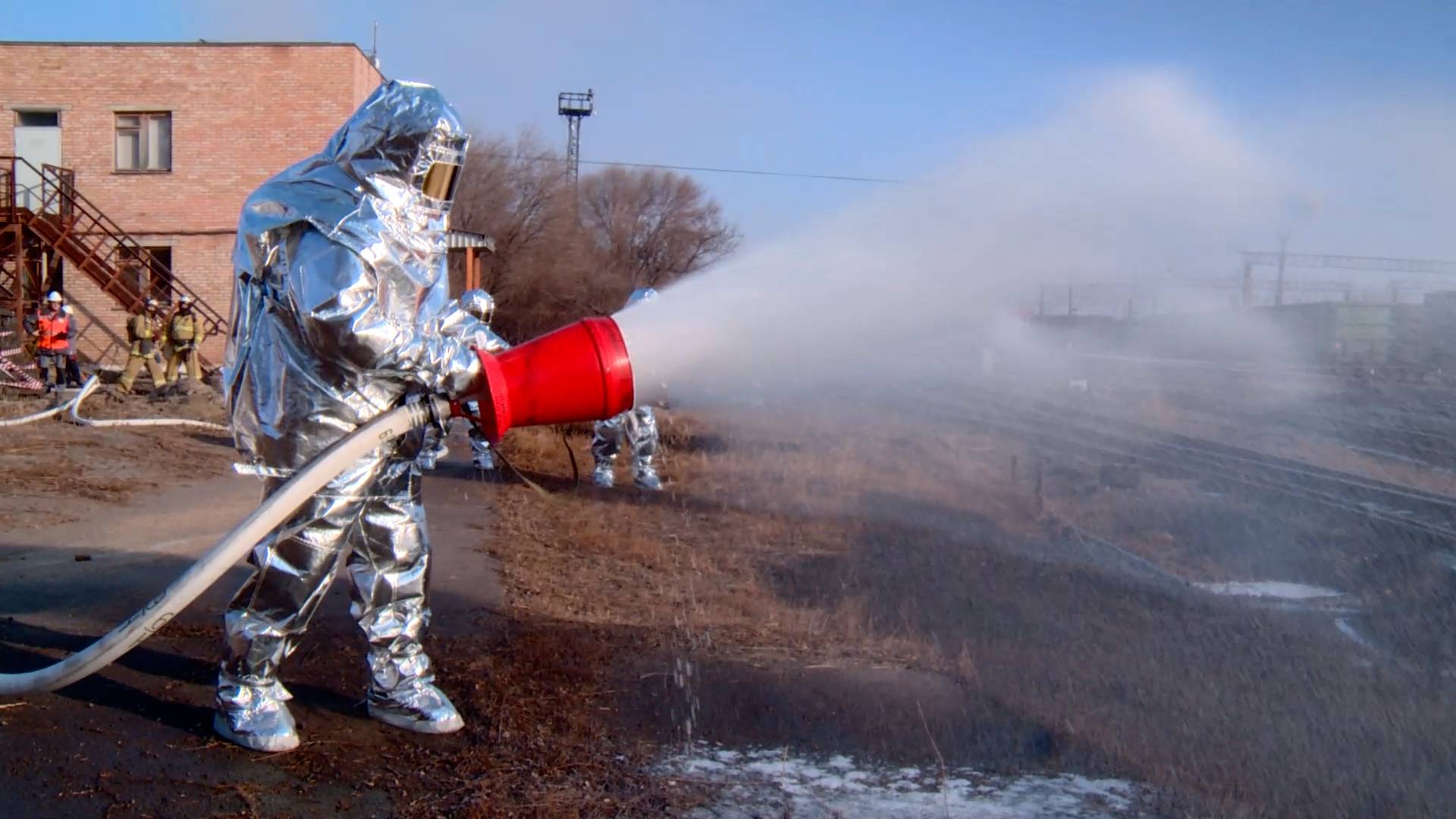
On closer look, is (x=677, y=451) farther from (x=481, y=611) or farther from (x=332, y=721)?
(x=332, y=721)

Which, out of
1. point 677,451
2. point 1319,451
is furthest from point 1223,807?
A: point 1319,451

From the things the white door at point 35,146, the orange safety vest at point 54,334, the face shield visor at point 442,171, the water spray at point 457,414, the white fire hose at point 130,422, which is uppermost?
the white door at point 35,146

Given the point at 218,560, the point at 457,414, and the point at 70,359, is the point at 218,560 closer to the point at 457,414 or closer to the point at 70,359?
the point at 457,414

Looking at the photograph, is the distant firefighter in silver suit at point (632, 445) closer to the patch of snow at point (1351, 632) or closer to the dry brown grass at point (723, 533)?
the dry brown grass at point (723, 533)

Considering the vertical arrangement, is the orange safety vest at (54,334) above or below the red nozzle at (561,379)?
below

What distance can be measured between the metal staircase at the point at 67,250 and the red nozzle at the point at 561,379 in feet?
69.9

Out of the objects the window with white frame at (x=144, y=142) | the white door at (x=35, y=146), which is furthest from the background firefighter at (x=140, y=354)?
the white door at (x=35, y=146)

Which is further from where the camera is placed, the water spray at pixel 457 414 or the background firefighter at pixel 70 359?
the background firefighter at pixel 70 359

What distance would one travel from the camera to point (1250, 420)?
18281 mm

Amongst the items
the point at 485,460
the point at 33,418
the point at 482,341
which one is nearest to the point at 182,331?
the point at 33,418

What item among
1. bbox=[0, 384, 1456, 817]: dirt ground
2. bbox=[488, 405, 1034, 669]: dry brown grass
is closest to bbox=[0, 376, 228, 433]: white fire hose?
bbox=[0, 384, 1456, 817]: dirt ground

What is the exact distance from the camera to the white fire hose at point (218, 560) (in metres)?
3.37

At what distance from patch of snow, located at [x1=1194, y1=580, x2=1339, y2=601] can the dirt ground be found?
0.73ft

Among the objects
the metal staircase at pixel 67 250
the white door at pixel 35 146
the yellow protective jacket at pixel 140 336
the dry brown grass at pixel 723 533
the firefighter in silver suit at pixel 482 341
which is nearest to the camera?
the firefighter in silver suit at pixel 482 341
